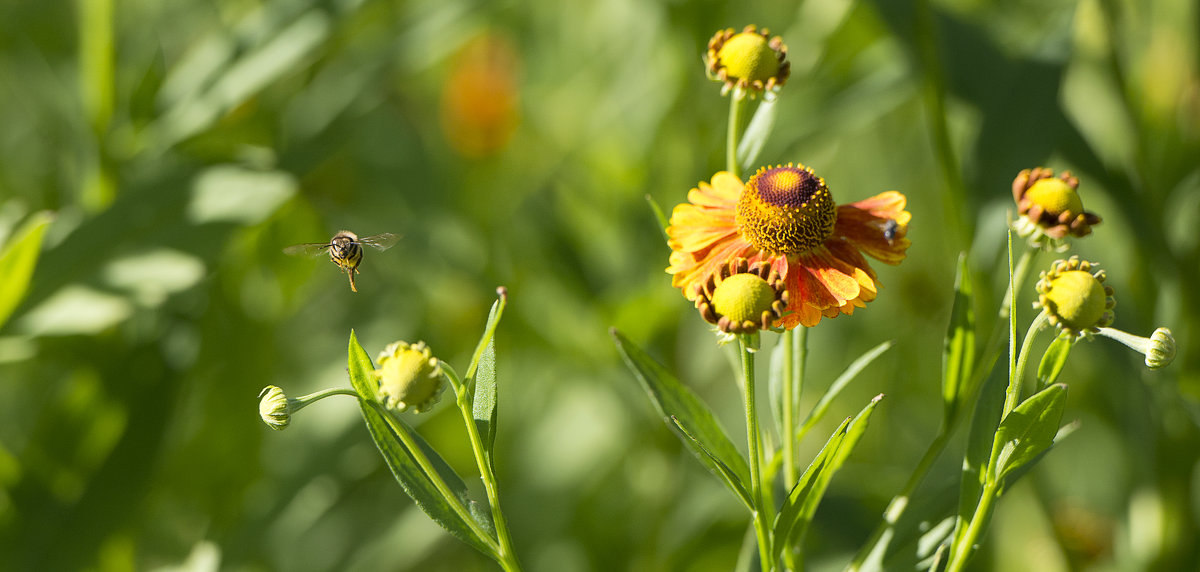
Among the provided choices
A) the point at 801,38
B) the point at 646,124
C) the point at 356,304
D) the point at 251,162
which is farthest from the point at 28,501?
the point at 801,38

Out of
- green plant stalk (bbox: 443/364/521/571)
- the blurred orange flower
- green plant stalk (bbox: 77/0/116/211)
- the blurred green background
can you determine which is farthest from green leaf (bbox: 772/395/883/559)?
the blurred orange flower

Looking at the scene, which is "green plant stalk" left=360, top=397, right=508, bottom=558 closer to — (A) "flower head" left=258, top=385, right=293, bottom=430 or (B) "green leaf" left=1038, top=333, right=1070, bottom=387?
(A) "flower head" left=258, top=385, right=293, bottom=430

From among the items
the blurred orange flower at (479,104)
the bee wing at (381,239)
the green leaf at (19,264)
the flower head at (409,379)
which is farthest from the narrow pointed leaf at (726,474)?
the blurred orange flower at (479,104)

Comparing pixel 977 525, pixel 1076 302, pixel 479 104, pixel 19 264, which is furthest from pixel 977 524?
pixel 479 104

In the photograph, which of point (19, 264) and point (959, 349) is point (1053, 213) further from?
point (19, 264)

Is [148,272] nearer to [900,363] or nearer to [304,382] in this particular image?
[304,382]

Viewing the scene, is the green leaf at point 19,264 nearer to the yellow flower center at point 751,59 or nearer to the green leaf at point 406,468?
the green leaf at point 406,468

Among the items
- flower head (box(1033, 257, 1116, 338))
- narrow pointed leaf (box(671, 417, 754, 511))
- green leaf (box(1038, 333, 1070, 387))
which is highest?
flower head (box(1033, 257, 1116, 338))
